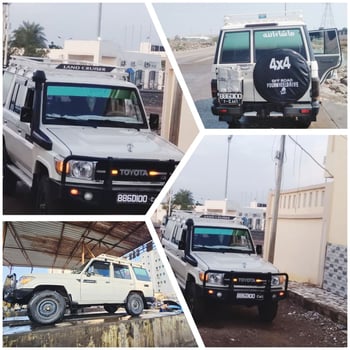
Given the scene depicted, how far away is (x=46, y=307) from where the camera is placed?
3.61 metres

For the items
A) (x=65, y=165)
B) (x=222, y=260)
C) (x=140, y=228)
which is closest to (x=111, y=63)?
(x=65, y=165)

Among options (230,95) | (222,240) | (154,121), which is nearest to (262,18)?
(230,95)

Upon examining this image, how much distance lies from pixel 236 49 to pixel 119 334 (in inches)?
73.0

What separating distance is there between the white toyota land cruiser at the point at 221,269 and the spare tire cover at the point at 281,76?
0.80 metres

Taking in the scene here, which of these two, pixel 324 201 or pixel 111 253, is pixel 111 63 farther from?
pixel 324 201

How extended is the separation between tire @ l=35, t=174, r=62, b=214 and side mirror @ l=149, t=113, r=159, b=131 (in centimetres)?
69

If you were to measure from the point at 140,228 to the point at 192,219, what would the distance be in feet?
1.15

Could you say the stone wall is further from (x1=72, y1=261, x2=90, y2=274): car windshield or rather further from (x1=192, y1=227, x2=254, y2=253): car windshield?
(x1=72, y1=261, x2=90, y2=274): car windshield

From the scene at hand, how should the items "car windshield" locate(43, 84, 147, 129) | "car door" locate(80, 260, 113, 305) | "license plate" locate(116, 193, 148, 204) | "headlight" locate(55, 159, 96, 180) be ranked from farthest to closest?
"car door" locate(80, 260, 113, 305), "car windshield" locate(43, 84, 147, 129), "license plate" locate(116, 193, 148, 204), "headlight" locate(55, 159, 96, 180)

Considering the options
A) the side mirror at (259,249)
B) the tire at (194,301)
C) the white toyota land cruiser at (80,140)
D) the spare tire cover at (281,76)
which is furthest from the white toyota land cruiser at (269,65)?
the tire at (194,301)

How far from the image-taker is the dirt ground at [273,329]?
369cm

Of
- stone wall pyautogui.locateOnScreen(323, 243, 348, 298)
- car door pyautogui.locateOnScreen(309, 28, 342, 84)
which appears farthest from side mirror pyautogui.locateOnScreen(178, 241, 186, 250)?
car door pyautogui.locateOnScreen(309, 28, 342, 84)

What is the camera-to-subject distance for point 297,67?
355 centimetres

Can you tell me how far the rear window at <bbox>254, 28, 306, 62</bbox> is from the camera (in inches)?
139
